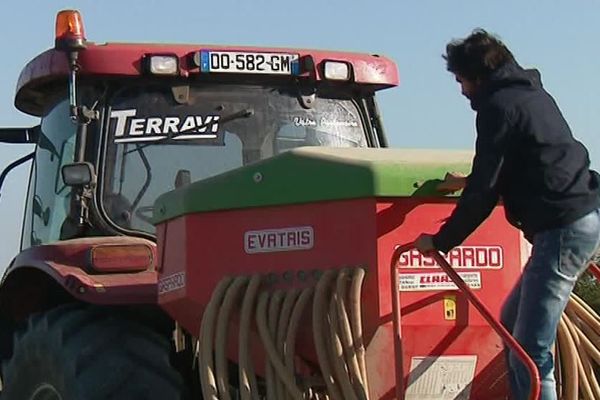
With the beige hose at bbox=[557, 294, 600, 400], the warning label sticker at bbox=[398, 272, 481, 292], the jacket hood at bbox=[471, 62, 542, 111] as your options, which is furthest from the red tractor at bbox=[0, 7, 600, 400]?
the jacket hood at bbox=[471, 62, 542, 111]

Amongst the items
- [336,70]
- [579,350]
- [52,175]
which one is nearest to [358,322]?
[579,350]

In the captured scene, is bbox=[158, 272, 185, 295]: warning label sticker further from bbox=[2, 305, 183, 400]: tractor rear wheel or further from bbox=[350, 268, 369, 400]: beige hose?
bbox=[350, 268, 369, 400]: beige hose

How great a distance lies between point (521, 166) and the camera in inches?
175

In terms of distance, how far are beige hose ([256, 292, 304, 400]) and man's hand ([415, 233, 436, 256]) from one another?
0.67 m

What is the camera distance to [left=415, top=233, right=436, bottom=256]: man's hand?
4457 millimetres

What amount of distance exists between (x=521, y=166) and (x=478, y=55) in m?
0.43

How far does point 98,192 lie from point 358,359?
5.94 feet

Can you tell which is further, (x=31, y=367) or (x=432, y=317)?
(x=31, y=367)

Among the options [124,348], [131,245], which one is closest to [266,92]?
[131,245]

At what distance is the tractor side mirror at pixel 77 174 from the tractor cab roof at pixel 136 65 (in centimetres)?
47

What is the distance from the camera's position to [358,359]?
4.56 meters

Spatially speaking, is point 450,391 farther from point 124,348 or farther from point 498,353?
point 124,348

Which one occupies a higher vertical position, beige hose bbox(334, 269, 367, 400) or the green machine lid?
the green machine lid

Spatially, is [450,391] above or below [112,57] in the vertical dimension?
below
